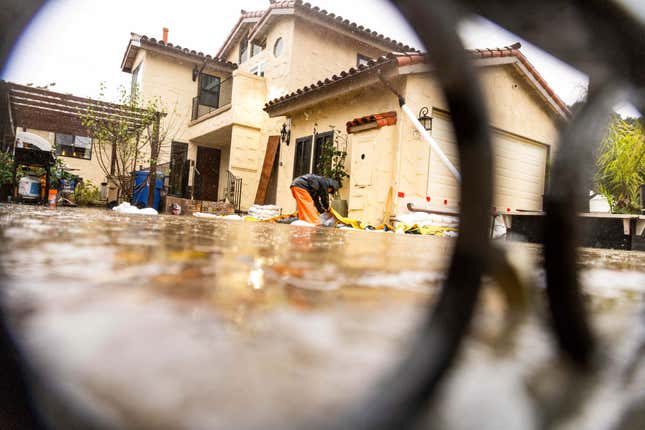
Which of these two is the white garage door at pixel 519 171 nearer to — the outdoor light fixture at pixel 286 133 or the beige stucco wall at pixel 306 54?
the outdoor light fixture at pixel 286 133

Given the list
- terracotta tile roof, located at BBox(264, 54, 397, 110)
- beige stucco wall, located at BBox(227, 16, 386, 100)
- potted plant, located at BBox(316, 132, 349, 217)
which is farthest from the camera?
beige stucco wall, located at BBox(227, 16, 386, 100)

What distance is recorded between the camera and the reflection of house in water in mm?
6773

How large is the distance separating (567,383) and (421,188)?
6733mm

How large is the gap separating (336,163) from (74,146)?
44.0ft

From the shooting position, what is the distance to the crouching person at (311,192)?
23.4ft

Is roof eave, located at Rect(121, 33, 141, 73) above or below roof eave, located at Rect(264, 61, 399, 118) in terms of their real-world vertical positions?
above

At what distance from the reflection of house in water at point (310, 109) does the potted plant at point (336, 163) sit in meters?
0.12

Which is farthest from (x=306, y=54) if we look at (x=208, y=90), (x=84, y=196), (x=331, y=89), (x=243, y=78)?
(x=84, y=196)

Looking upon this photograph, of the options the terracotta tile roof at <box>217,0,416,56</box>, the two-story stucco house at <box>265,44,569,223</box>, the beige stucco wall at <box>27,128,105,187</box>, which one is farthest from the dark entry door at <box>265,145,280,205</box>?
the beige stucco wall at <box>27,128,105,187</box>

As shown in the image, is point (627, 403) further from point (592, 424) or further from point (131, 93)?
point (131, 93)

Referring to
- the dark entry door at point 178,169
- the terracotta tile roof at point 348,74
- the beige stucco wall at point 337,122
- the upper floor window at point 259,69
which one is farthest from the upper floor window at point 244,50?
the beige stucco wall at point 337,122

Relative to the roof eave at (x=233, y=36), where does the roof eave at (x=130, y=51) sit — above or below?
below

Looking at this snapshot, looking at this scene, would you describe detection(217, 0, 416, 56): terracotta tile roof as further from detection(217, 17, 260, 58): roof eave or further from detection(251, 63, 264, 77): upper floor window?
detection(217, 17, 260, 58): roof eave

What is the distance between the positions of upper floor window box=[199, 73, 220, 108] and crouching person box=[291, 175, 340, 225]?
827 cm
